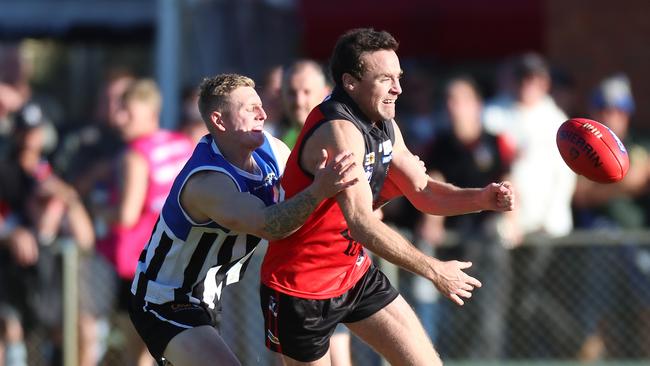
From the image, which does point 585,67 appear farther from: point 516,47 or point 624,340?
Answer: point 624,340

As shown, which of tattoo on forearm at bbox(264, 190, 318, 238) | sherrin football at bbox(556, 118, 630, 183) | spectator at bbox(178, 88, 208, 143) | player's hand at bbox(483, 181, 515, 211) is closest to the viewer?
tattoo on forearm at bbox(264, 190, 318, 238)

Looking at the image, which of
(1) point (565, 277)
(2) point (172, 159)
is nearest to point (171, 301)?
(2) point (172, 159)

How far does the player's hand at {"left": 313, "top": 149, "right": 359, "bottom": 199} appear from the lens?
536 cm

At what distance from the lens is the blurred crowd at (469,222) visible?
935cm

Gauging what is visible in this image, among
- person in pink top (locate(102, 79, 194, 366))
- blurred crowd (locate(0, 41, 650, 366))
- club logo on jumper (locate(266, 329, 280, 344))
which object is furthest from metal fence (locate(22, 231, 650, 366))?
club logo on jumper (locate(266, 329, 280, 344))

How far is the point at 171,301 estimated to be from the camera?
235 inches

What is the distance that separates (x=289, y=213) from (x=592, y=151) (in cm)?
160

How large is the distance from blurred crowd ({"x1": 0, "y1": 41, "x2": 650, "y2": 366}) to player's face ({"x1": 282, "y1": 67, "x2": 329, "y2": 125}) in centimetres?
149

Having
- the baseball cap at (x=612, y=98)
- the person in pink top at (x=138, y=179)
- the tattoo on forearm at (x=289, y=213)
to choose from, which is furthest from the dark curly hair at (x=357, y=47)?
the baseball cap at (x=612, y=98)

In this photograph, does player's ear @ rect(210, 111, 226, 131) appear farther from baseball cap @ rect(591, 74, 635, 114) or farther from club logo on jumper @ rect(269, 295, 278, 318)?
baseball cap @ rect(591, 74, 635, 114)

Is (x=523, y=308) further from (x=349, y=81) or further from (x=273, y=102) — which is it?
(x=349, y=81)

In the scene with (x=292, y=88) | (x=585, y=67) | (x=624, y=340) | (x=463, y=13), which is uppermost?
(x=292, y=88)

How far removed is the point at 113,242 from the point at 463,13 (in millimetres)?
4363

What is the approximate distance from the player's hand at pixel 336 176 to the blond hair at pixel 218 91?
701 mm
